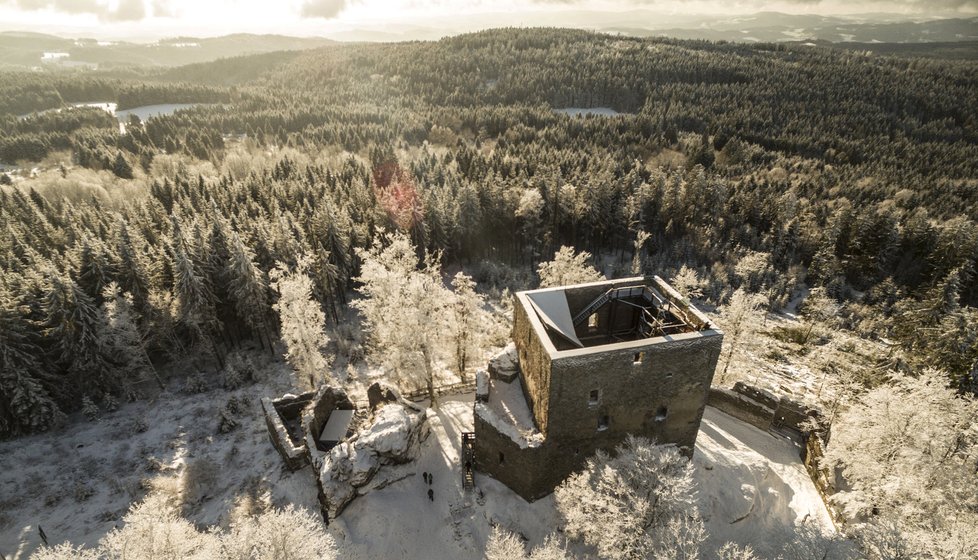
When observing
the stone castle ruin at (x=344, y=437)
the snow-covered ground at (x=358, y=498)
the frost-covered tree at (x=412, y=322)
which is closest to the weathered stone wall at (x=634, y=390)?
the snow-covered ground at (x=358, y=498)

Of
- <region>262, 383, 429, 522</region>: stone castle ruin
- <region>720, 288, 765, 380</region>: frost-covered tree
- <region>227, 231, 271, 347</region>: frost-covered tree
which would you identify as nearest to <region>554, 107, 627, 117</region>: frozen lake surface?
<region>720, 288, 765, 380</region>: frost-covered tree

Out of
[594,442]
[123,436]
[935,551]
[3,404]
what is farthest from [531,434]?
[3,404]

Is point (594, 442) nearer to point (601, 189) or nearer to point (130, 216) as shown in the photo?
point (601, 189)

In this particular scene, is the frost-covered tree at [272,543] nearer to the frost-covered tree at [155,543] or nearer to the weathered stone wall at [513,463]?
the frost-covered tree at [155,543]

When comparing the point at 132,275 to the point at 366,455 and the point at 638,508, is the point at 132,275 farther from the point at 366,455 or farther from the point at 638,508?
the point at 638,508

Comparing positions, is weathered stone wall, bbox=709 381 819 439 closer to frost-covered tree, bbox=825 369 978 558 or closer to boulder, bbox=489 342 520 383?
frost-covered tree, bbox=825 369 978 558

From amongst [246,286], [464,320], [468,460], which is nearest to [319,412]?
[468,460]
